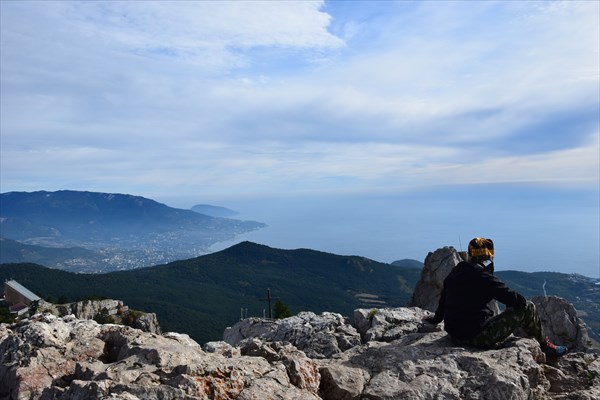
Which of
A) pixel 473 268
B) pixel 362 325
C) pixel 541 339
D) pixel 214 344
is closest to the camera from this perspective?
pixel 473 268

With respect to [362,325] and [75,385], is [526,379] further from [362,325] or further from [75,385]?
[75,385]

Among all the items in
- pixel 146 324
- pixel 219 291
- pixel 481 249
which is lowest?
pixel 219 291

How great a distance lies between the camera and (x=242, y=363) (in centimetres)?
780

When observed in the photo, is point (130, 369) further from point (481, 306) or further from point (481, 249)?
point (481, 249)

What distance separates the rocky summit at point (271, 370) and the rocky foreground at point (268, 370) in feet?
0.07

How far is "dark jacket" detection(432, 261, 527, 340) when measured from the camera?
9.05 m

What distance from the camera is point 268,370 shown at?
7.71 meters

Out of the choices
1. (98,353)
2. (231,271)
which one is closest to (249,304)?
(231,271)

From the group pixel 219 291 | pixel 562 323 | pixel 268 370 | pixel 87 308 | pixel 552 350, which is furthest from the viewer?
pixel 219 291

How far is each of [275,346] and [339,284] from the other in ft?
629

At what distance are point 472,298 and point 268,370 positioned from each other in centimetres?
497

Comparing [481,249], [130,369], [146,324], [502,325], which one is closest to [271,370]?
[130,369]

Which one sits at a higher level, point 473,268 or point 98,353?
point 473,268

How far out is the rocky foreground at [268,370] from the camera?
6.72m
